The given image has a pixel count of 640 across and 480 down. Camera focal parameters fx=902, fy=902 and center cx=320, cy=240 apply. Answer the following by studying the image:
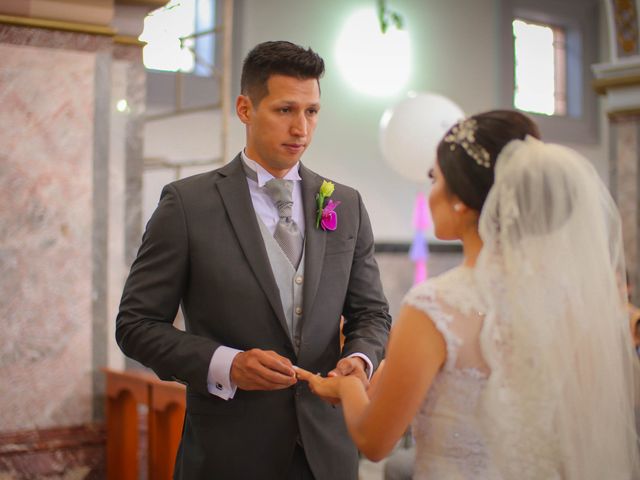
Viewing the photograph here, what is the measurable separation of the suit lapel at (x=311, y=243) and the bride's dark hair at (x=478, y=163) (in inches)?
19.3

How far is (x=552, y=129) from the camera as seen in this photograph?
8.84m

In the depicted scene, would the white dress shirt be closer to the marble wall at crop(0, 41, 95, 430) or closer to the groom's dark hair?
the groom's dark hair

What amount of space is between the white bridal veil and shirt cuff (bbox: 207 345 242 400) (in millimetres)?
627

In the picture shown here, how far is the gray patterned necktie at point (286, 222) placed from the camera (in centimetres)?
238

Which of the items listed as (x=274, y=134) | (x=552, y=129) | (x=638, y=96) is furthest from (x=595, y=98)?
(x=274, y=134)

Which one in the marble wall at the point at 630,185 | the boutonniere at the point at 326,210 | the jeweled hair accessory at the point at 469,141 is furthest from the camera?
the marble wall at the point at 630,185

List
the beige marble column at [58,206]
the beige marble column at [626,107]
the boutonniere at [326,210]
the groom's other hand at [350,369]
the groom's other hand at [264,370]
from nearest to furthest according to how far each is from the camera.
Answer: the groom's other hand at [264,370], the groom's other hand at [350,369], the boutonniere at [326,210], the beige marble column at [58,206], the beige marble column at [626,107]

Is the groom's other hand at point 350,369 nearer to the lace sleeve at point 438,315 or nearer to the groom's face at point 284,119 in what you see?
the lace sleeve at point 438,315

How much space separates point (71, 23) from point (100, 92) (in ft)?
1.00

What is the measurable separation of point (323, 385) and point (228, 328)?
31 cm

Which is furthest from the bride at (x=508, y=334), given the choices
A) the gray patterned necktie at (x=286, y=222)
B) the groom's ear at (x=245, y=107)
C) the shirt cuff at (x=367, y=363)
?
the groom's ear at (x=245, y=107)

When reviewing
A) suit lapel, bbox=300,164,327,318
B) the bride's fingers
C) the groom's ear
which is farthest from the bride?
the groom's ear

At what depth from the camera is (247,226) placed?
2.34 m

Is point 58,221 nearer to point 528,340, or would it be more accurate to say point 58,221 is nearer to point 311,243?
point 311,243
